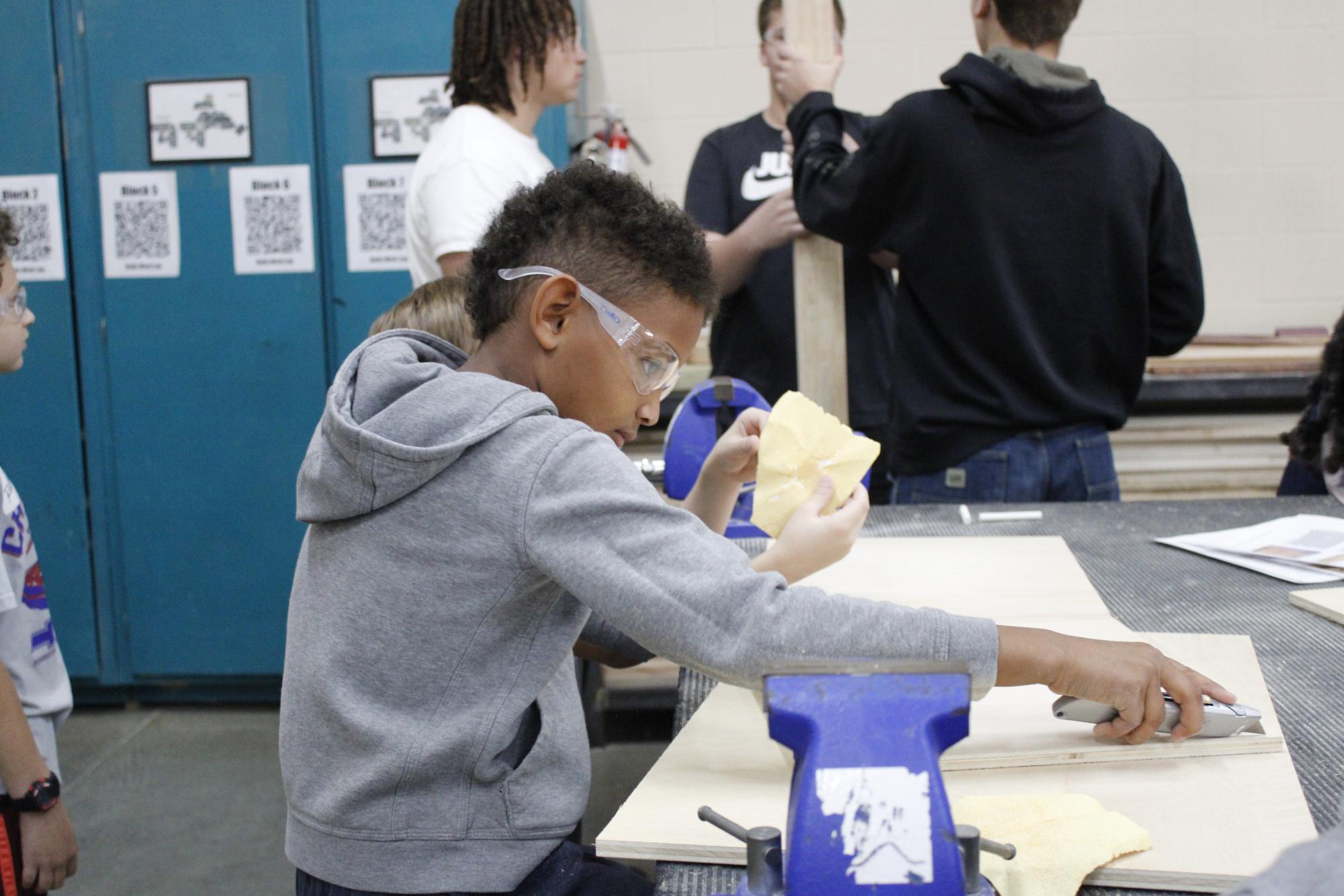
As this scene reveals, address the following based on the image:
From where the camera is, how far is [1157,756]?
3.06 ft

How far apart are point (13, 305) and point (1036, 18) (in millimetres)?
1827

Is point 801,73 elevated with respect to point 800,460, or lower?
elevated

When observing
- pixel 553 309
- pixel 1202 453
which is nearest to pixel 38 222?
pixel 553 309

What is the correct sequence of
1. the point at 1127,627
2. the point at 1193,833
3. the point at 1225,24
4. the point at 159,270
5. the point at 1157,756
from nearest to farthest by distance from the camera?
the point at 1193,833 → the point at 1157,756 → the point at 1127,627 → the point at 159,270 → the point at 1225,24

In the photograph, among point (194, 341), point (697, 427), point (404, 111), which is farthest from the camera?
point (194, 341)

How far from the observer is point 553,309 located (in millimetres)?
1044

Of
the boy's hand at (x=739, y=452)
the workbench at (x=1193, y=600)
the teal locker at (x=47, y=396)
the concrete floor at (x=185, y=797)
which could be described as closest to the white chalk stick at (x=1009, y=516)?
the workbench at (x=1193, y=600)

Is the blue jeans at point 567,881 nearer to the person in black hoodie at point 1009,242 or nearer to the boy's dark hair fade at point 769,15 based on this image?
the person in black hoodie at point 1009,242

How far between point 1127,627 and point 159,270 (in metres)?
2.80

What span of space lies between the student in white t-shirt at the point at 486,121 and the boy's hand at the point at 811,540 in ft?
3.34

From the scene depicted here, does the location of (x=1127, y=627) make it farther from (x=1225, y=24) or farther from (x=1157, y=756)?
(x=1225, y=24)

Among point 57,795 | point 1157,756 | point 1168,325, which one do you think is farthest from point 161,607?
point 1157,756

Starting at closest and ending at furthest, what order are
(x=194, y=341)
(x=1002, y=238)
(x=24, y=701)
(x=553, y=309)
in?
(x=553, y=309), (x=24, y=701), (x=1002, y=238), (x=194, y=341)

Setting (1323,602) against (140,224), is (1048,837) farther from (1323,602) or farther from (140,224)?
(140,224)
